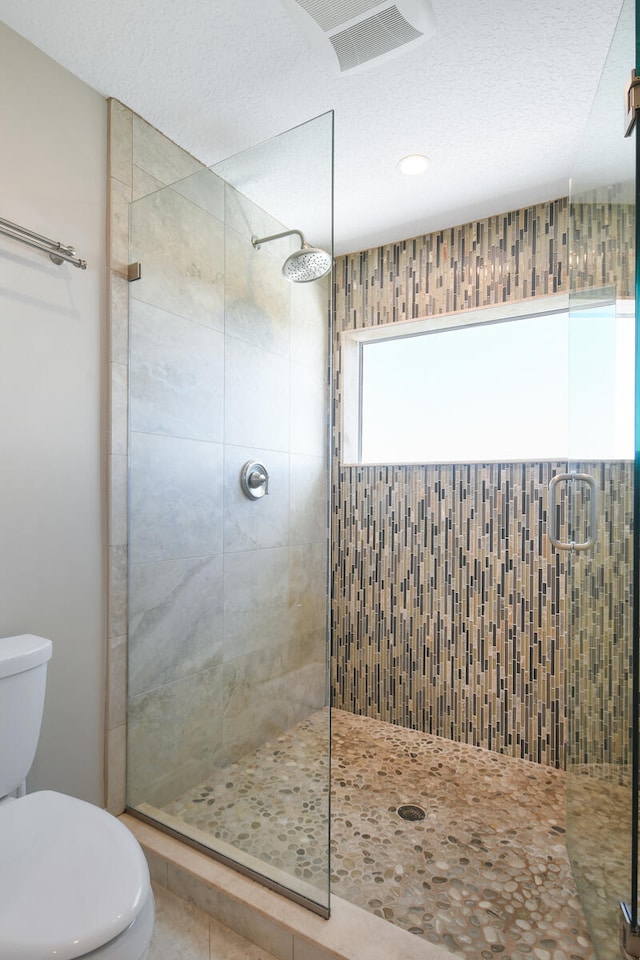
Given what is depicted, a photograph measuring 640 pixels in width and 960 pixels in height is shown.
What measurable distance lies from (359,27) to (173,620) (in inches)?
71.5

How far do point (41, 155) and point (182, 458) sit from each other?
981 millimetres

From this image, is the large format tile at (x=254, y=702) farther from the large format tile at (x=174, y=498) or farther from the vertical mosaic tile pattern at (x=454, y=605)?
the vertical mosaic tile pattern at (x=454, y=605)

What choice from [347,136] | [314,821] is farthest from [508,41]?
[314,821]

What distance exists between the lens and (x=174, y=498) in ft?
5.72

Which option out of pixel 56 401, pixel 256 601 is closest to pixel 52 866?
pixel 256 601

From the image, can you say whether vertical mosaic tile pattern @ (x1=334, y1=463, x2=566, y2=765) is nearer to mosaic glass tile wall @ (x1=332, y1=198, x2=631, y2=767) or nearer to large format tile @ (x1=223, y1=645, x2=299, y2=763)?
mosaic glass tile wall @ (x1=332, y1=198, x2=631, y2=767)

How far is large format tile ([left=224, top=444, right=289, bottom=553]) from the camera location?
5.33ft

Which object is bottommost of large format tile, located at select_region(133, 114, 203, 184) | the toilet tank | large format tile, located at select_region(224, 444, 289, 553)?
the toilet tank

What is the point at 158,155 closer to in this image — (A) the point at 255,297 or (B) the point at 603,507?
(A) the point at 255,297

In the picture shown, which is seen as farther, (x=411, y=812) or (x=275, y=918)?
(x=411, y=812)

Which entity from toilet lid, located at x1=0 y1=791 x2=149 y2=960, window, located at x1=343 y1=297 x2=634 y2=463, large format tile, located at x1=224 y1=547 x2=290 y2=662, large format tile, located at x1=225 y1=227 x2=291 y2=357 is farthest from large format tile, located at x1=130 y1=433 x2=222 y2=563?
window, located at x1=343 y1=297 x2=634 y2=463

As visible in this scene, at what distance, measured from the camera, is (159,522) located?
5.77 ft

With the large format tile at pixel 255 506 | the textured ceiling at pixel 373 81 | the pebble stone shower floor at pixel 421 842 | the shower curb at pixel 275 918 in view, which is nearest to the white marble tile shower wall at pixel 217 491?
the large format tile at pixel 255 506

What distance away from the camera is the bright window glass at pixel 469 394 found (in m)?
2.47
